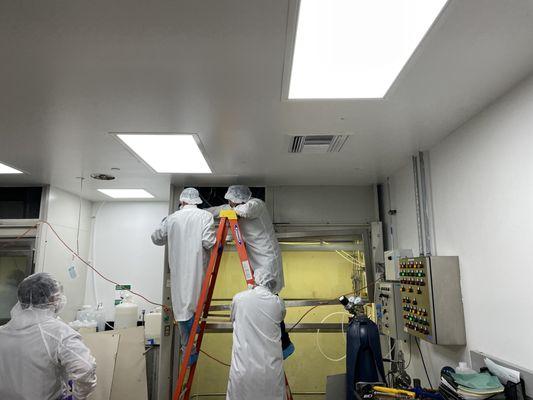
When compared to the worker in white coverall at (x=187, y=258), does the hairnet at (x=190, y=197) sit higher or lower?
higher

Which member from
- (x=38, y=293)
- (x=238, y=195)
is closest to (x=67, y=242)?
(x=38, y=293)

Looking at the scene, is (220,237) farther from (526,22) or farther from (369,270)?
(526,22)

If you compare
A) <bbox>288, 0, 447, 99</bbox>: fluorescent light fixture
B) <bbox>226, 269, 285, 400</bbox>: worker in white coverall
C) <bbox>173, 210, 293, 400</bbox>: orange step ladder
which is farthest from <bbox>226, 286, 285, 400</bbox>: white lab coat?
<bbox>288, 0, 447, 99</bbox>: fluorescent light fixture

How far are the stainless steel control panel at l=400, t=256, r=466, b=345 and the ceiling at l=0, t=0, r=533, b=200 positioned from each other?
831 mm

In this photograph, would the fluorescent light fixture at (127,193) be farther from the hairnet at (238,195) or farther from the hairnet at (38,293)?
the hairnet at (38,293)

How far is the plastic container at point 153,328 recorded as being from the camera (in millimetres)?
3623

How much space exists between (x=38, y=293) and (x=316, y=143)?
2.04 metres

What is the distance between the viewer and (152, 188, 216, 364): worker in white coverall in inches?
109

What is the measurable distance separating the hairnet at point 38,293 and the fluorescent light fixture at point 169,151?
40.9 inches

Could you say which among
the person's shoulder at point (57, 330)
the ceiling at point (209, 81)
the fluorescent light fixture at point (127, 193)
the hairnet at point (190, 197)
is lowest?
the person's shoulder at point (57, 330)

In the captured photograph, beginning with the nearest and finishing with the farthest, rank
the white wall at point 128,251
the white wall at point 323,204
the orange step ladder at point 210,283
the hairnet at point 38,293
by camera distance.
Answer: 1. the hairnet at point 38,293
2. the orange step ladder at point 210,283
3. the white wall at point 323,204
4. the white wall at point 128,251

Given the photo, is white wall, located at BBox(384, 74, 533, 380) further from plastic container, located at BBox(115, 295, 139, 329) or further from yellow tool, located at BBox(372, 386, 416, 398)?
plastic container, located at BBox(115, 295, 139, 329)

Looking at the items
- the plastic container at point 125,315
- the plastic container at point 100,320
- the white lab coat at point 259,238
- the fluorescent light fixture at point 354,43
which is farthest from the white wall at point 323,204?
the plastic container at point 100,320

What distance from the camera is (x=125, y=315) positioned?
373cm
